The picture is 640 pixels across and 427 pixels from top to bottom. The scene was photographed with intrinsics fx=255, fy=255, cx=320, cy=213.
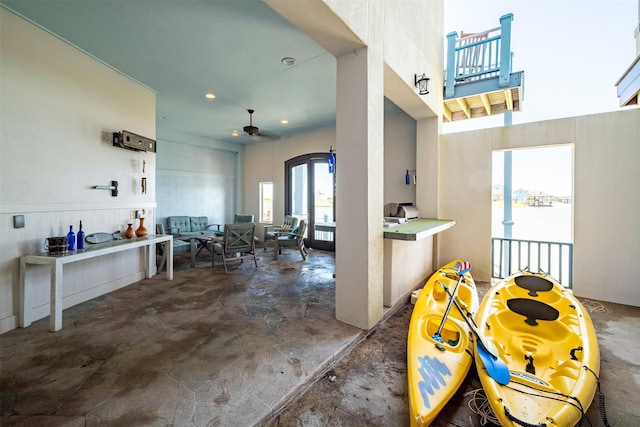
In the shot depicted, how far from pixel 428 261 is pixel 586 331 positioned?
8.62 ft

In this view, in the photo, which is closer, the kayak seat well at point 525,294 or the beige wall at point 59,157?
the kayak seat well at point 525,294

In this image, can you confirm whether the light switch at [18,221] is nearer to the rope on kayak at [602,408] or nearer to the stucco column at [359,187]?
the stucco column at [359,187]

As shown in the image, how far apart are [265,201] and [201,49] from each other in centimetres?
538

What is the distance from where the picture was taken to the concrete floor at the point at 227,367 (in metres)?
1.57

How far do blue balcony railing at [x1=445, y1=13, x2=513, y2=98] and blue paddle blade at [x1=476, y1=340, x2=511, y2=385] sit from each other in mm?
4342

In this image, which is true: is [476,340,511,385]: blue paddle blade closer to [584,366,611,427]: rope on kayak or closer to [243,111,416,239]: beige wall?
[584,366,611,427]: rope on kayak

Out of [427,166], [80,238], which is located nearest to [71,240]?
[80,238]

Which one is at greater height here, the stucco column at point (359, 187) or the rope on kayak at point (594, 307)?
the stucco column at point (359, 187)

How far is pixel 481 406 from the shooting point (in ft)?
5.49

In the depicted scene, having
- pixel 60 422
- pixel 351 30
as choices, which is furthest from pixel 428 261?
pixel 60 422

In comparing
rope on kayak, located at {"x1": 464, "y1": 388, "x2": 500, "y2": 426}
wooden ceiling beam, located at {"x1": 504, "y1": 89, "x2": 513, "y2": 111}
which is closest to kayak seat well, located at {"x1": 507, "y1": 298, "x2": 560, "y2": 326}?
rope on kayak, located at {"x1": 464, "y1": 388, "x2": 500, "y2": 426}

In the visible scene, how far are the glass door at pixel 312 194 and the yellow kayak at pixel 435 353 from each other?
4181 millimetres

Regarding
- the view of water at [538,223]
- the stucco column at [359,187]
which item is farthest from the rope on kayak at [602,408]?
the view of water at [538,223]

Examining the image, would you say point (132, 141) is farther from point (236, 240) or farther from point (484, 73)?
point (484, 73)
